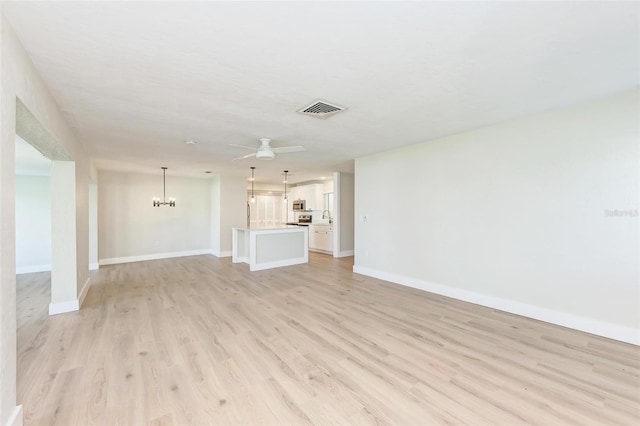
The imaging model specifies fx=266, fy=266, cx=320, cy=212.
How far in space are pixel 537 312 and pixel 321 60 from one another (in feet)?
12.9

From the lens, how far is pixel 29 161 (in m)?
5.09

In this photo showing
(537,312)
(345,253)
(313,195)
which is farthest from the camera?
(313,195)

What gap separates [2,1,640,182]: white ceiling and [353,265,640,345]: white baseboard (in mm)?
2468

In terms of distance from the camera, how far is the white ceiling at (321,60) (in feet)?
5.23

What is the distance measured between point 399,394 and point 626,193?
3161mm

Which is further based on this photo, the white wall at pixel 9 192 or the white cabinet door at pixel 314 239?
the white cabinet door at pixel 314 239

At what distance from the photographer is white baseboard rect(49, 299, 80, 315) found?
3.64 metres

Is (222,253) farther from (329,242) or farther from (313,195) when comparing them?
(313,195)

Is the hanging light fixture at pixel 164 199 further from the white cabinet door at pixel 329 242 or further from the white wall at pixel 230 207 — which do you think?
the white cabinet door at pixel 329 242

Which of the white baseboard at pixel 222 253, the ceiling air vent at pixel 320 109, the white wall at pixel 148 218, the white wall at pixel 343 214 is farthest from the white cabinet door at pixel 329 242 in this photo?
the ceiling air vent at pixel 320 109

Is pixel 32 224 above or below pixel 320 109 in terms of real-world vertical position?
below

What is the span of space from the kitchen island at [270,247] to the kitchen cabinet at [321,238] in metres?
1.62

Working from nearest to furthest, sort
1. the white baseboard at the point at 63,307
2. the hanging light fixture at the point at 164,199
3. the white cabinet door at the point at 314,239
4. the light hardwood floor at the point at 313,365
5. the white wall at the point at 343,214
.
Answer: the light hardwood floor at the point at 313,365
the white baseboard at the point at 63,307
the hanging light fixture at the point at 164,199
the white wall at the point at 343,214
the white cabinet door at the point at 314,239

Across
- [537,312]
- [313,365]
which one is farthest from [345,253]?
[313,365]
